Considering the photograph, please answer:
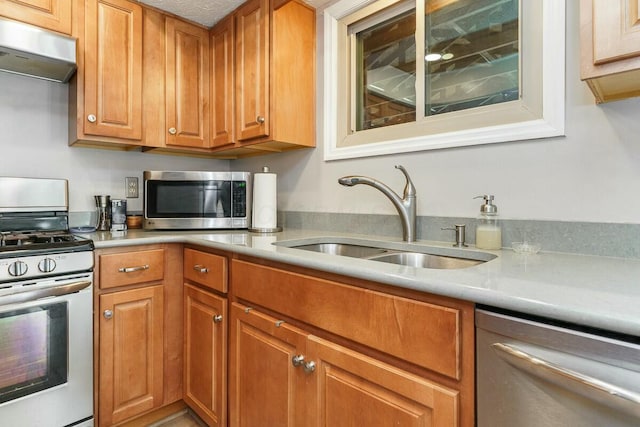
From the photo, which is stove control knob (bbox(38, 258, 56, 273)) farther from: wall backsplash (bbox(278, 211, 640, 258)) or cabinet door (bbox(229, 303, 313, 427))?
wall backsplash (bbox(278, 211, 640, 258))

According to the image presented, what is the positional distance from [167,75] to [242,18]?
0.54 meters

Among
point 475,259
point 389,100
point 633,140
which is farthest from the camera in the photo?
point 389,100

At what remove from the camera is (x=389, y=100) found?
1.71 m

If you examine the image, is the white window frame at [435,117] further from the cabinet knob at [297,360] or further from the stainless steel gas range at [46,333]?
the stainless steel gas range at [46,333]

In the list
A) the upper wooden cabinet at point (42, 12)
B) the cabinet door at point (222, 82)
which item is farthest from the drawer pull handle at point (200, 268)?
the upper wooden cabinet at point (42, 12)

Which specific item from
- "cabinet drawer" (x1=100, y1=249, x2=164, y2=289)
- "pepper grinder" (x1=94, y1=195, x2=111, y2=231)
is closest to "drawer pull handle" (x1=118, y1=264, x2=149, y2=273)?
"cabinet drawer" (x1=100, y1=249, x2=164, y2=289)

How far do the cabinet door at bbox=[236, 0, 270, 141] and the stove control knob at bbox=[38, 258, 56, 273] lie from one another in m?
1.05

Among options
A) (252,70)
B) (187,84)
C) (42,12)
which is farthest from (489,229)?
(42,12)

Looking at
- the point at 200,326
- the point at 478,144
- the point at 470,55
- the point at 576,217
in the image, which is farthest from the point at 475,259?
the point at 200,326

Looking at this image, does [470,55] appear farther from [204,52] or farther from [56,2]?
[56,2]

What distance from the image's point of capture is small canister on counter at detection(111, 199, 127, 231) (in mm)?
2018

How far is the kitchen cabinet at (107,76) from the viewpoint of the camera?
68.9 inches

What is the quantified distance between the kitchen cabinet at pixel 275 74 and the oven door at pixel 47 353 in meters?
1.06

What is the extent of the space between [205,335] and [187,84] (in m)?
1.47
